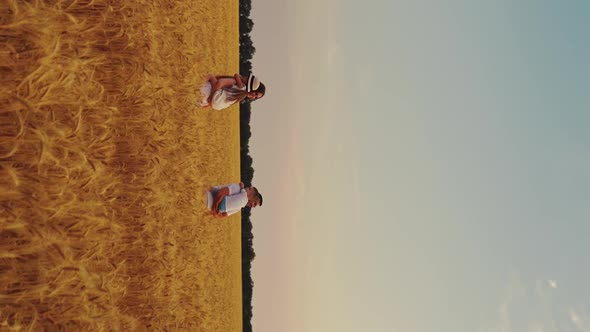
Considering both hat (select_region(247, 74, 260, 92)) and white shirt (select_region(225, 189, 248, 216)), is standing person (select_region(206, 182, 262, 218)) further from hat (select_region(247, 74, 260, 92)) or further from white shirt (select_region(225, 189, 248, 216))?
hat (select_region(247, 74, 260, 92))

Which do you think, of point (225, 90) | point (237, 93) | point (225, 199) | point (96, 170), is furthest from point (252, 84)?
point (96, 170)

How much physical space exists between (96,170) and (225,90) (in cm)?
548

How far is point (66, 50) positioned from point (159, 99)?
113 inches

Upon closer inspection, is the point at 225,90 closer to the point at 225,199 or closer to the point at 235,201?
the point at 225,199

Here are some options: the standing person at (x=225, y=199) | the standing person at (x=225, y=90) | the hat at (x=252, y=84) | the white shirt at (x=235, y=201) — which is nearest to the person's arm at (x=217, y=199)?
the standing person at (x=225, y=199)

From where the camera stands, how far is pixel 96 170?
4836mm

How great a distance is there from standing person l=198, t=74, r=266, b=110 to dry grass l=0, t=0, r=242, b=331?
73cm

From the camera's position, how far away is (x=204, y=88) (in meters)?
9.91

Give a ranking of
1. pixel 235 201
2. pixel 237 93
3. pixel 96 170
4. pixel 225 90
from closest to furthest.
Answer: pixel 96 170 → pixel 225 90 → pixel 237 93 → pixel 235 201

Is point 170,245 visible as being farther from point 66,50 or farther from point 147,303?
point 66,50

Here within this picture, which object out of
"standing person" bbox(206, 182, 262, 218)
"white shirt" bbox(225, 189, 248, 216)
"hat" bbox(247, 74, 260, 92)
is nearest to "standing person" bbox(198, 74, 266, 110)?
"hat" bbox(247, 74, 260, 92)

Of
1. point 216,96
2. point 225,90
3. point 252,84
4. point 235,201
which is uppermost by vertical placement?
point 252,84

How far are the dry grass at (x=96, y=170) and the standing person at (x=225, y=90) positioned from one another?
0.73 meters

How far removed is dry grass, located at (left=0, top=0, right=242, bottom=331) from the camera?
379cm
